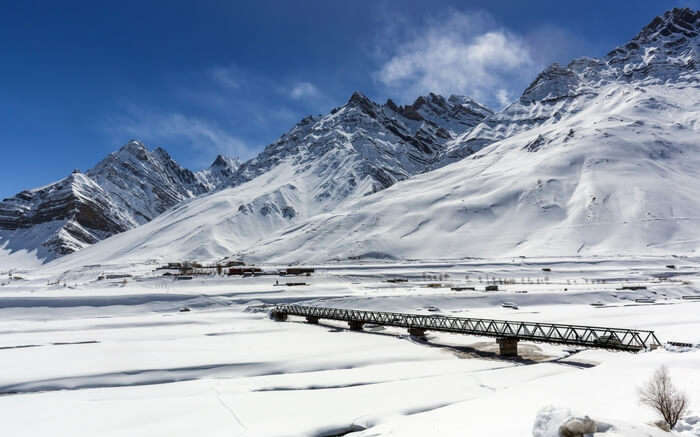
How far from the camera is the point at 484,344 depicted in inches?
1564

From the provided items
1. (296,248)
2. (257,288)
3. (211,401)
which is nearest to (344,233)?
(296,248)

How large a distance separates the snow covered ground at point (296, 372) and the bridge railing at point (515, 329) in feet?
4.05

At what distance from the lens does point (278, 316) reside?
184 feet

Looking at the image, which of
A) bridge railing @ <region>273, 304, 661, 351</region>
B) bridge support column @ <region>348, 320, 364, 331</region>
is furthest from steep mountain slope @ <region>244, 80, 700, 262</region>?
bridge support column @ <region>348, 320, 364, 331</region>

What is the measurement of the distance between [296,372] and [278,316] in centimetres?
2641

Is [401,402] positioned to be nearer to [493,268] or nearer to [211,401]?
[211,401]

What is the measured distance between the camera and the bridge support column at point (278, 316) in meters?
55.8

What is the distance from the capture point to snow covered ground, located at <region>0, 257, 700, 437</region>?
1970 cm

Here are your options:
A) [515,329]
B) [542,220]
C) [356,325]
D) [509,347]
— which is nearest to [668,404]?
[509,347]

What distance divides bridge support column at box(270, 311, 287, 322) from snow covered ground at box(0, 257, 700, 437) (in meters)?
1.30

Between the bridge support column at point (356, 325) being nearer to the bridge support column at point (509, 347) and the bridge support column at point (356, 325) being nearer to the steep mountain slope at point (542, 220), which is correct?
the bridge support column at point (509, 347)

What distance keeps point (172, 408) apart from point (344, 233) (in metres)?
162

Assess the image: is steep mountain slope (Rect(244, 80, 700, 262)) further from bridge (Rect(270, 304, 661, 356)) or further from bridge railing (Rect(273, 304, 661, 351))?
bridge railing (Rect(273, 304, 661, 351))

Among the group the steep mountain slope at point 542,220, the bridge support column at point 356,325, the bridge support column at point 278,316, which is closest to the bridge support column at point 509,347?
the bridge support column at point 356,325
